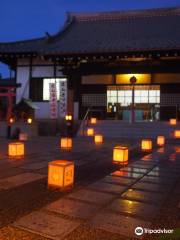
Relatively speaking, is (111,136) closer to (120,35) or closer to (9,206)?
(120,35)

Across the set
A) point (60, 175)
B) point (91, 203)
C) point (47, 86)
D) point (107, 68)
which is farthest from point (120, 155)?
point (47, 86)

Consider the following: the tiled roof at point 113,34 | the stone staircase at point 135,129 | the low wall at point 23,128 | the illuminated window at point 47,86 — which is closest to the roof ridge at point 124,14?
the tiled roof at point 113,34

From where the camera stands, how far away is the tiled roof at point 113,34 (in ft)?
47.4

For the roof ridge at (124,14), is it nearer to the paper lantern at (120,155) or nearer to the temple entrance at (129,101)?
the temple entrance at (129,101)

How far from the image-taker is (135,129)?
14180 millimetres

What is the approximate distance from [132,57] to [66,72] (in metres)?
3.88

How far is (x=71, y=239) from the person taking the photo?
279 cm

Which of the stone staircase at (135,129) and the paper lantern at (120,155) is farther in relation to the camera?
the stone staircase at (135,129)

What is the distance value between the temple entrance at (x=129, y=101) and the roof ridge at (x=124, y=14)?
5266 mm

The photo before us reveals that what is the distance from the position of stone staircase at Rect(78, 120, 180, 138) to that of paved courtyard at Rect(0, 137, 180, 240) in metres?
7.46

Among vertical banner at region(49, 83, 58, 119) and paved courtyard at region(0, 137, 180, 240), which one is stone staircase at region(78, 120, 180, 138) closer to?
vertical banner at region(49, 83, 58, 119)

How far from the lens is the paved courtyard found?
2.99m

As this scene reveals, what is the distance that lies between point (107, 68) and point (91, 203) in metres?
13.3

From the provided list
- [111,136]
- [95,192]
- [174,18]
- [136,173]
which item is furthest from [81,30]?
[95,192]
